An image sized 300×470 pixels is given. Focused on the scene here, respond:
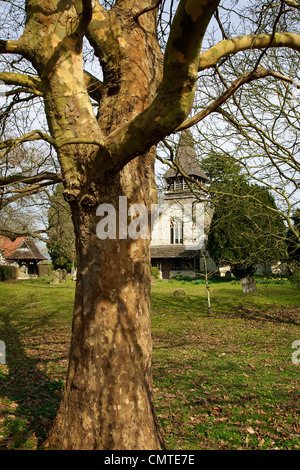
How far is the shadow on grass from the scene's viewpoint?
3.77 meters

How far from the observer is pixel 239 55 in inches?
321

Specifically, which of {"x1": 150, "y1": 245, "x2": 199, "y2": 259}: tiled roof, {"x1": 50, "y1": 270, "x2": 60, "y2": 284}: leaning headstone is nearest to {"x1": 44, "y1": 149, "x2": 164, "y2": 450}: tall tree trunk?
{"x1": 50, "y1": 270, "x2": 60, "y2": 284}: leaning headstone

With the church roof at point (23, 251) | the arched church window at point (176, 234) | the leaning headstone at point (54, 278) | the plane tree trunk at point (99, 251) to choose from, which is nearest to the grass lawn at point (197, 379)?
the plane tree trunk at point (99, 251)

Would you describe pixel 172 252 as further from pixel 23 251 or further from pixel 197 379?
pixel 197 379

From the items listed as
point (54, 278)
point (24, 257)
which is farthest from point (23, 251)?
point (54, 278)

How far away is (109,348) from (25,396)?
274 centimetres

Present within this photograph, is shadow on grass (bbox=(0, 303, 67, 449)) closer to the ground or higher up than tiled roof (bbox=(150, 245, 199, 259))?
closer to the ground

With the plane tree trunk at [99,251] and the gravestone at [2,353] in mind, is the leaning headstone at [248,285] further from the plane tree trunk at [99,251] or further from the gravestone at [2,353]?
the plane tree trunk at [99,251]

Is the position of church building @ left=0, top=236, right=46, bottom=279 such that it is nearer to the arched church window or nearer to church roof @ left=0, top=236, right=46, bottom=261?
church roof @ left=0, top=236, right=46, bottom=261

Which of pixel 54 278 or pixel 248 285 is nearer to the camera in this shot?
pixel 248 285

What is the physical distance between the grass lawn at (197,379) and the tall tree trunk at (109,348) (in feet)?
2.49

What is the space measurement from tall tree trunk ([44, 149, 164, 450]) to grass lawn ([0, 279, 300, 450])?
2.49 ft

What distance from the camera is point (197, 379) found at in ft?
19.4

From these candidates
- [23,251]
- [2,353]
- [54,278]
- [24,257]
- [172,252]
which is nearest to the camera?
[2,353]
